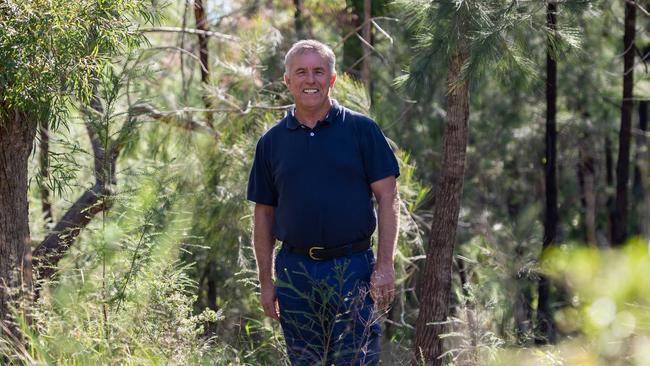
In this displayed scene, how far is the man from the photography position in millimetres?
4324

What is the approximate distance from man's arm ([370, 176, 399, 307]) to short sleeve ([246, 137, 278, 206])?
471 millimetres

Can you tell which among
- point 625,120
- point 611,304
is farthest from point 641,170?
point 611,304

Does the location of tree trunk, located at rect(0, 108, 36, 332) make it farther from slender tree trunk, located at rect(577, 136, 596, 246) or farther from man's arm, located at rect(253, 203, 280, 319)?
slender tree trunk, located at rect(577, 136, 596, 246)

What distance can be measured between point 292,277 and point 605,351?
169cm

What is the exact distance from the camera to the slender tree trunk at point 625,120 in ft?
31.4

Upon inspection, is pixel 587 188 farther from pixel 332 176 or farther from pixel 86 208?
pixel 332 176

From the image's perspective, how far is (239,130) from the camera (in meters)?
8.05

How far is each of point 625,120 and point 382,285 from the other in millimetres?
6698

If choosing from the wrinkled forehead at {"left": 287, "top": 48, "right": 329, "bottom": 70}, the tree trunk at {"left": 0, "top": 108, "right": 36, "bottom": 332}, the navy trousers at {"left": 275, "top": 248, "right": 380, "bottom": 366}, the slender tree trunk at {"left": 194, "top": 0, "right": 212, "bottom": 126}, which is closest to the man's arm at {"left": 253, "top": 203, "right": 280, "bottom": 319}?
the navy trousers at {"left": 275, "top": 248, "right": 380, "bottom": 366}

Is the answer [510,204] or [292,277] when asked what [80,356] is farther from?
[510,204]

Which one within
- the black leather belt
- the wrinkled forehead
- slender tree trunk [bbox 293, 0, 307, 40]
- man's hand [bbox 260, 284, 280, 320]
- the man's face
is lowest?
man's hand [bbox 260, 284, 280, 320]

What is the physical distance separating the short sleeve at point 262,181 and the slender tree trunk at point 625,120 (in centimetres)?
553

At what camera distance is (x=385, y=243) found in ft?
14.4

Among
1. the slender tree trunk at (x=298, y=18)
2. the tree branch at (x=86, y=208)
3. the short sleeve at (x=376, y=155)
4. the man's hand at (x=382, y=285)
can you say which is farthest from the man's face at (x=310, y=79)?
the slender tree trunk at (x=298, y=18)
